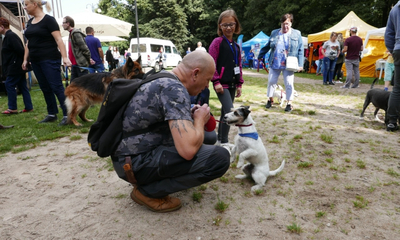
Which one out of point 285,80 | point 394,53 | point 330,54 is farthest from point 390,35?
point 330,54

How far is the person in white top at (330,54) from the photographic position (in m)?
10.7

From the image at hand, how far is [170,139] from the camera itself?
2.09 metres

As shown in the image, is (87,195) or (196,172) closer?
(196,172)

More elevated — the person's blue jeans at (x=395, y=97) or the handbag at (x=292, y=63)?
the handbag at (x=292, y=63)

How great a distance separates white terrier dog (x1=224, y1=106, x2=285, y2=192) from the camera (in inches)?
104

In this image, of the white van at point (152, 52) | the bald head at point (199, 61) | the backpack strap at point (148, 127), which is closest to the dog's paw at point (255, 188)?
the backpack strap at point (148, 127)

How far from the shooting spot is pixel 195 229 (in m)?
2.01

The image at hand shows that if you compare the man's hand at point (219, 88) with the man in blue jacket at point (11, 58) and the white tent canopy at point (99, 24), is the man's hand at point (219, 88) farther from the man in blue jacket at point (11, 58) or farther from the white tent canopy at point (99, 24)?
the white tent canopy at point (99, 24)

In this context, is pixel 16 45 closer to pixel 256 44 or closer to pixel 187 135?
pixel 187 135

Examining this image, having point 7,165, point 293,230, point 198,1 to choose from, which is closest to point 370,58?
point 293,230

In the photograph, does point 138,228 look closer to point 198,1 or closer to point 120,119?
point 120,119

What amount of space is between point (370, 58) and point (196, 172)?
1705 centimetres

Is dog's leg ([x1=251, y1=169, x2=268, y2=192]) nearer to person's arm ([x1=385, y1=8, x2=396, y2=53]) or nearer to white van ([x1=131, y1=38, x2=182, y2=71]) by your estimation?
person's arm ([x1=385, y1=8, x2=396, y2=53])

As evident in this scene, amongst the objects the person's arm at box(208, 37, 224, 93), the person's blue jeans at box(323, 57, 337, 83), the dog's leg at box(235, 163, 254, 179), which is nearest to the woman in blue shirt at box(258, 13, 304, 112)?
the person's arm at box(208, 37, 224, 93)
